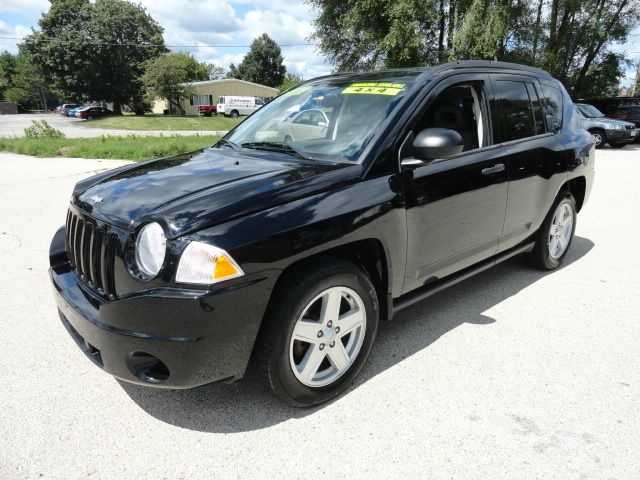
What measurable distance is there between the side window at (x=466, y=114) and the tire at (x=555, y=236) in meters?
1.31

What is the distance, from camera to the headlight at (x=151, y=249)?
2098 millimetres

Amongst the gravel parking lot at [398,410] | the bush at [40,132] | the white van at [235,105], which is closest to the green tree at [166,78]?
the white van at [235,105]

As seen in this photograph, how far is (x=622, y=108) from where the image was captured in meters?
19.7

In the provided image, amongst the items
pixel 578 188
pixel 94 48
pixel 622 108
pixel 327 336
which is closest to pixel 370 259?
pixel 327 336

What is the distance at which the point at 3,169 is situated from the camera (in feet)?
36.8

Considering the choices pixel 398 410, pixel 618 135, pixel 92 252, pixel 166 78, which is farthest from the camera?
pixel 166 78

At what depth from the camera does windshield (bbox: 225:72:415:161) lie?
2.90 metres

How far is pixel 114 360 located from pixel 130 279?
1.29 ft

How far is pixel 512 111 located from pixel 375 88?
1.27 m

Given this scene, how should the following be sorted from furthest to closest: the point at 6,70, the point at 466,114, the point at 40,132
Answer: the point at 6,70, the point at 40,132, the point at 466,114

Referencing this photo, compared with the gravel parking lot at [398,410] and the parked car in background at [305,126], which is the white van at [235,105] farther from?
the gravel parking lot at [398,410]

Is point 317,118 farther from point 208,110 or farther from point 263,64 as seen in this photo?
point 263,64

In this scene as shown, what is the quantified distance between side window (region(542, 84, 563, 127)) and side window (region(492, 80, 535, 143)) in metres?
0.35

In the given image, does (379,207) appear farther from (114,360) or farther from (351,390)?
(114,360)
